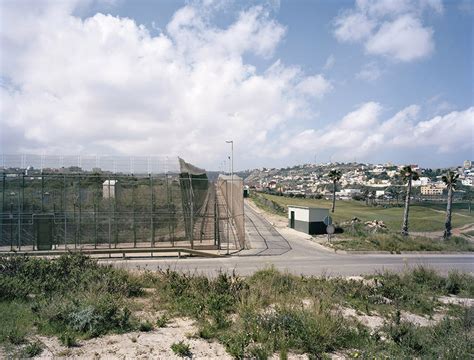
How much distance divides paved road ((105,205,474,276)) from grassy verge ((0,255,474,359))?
3.63 metres

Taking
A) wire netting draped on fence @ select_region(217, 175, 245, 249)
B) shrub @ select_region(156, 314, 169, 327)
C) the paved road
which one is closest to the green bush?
shrub @ select_region(156, 314, 169, 327)

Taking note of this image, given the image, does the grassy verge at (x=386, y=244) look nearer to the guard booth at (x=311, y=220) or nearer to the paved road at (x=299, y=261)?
the paved road at (x=299, y=261)

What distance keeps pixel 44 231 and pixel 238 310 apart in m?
16.5

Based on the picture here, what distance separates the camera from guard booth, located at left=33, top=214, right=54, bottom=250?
21.8 m

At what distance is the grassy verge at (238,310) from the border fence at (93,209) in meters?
10.2

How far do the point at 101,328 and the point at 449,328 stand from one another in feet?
26.1

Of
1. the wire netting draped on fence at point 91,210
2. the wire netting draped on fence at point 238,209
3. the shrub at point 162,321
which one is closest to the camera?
the shrub at point 162,321

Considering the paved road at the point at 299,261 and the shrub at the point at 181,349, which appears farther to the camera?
the paved road at the point at 299,261

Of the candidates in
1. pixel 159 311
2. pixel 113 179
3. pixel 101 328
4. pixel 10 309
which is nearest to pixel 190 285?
pixel 159 311

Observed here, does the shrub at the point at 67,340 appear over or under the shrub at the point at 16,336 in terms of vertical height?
under

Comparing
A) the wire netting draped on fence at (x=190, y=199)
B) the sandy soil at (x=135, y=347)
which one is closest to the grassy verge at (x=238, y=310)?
the sandy soil at (x=135, y=347)

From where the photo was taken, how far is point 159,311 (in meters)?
10.1

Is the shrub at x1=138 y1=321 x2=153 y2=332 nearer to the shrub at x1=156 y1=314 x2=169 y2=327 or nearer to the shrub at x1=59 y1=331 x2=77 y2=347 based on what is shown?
the shrub at x1=156 y1=314 x2=169 y2=327

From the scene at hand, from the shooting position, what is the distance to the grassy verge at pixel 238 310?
7.77 m
